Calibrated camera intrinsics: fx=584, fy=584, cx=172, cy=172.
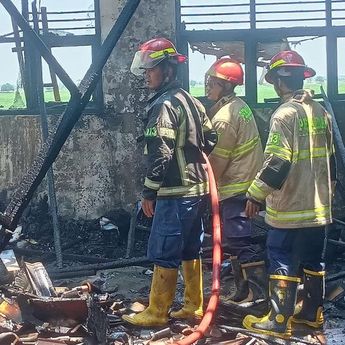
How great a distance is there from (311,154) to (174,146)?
3.58ft

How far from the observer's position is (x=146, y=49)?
4867mm

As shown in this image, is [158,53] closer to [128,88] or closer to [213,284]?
[213,284]

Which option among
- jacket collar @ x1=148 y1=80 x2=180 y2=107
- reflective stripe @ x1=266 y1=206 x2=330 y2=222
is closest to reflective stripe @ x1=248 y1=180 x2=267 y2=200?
reflective stripe @ x1=266 y1=206 x2=330 y2=222

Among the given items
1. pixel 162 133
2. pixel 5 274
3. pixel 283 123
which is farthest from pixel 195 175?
pixel 5 274

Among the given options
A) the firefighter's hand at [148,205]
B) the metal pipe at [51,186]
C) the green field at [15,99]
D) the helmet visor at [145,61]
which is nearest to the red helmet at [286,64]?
the helmet visor at [145,61]

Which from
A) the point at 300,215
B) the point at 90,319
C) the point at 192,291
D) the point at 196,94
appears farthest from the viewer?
the point at 196,94

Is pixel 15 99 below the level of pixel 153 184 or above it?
above

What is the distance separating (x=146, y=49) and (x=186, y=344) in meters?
2.38

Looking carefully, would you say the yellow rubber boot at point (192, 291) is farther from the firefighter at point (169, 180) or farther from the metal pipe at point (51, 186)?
the metal pipe at point (51, 186)

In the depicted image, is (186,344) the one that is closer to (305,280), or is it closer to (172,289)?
(172,289)

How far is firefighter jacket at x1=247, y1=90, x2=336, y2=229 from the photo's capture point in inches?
177

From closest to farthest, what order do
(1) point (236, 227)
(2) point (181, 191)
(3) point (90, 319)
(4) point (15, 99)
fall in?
(3) point (90, 319) < (2) point (181, 191) < (1) point (236, 227) < (4) point (15, 99)

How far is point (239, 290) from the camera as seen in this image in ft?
17.8

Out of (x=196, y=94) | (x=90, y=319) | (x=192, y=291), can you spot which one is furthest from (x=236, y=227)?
(x=196, y=94)
